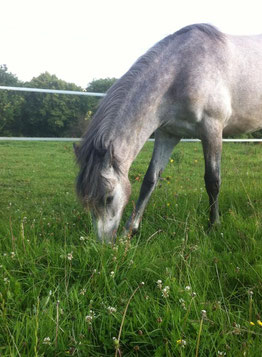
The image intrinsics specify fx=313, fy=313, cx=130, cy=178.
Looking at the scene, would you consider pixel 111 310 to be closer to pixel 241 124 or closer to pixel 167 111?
pixel 167 111

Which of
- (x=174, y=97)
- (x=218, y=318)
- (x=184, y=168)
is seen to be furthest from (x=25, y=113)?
(x=218, y=318)

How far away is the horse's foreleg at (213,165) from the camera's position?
10.5 ft

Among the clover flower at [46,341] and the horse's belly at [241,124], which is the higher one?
the horse's belly at [241,124]

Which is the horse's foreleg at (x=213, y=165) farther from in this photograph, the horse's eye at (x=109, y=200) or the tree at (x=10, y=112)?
the tree at (x=10, y=112)

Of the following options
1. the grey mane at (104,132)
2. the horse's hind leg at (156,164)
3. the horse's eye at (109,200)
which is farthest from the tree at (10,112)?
the horse's eye at (109,200)

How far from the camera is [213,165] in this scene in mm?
3312

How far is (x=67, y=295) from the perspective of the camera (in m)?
1.69

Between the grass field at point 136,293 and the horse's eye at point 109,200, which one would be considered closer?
the grass field at point 136,293

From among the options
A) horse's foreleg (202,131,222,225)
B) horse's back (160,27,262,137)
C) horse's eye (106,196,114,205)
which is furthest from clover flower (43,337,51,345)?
horse's back (160,27,262,137)

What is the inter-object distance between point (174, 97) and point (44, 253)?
190cm

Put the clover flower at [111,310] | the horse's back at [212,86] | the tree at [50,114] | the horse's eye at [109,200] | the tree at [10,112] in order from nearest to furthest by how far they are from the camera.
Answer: the clover flower at [111,310] → the horse's eye at [109,200] → the horse's back at [212,86] → the tree at [10,112] → the tree at [50,114]

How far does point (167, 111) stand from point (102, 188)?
Answer: 43.7 inches

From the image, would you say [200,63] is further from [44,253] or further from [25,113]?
[25,113]

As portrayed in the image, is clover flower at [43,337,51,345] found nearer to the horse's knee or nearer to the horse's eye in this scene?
the horse's eye
